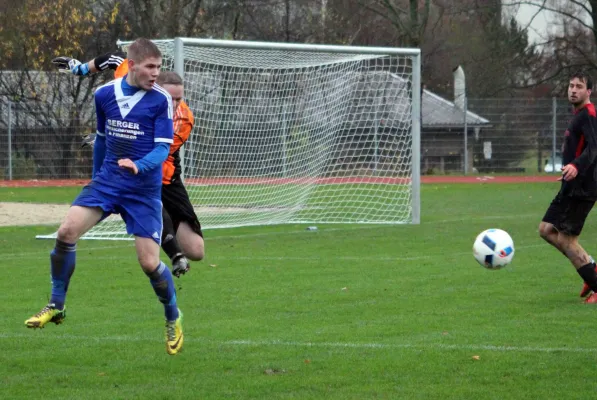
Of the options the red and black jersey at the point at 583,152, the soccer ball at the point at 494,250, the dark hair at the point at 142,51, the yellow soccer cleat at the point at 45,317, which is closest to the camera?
the yellow soccer cleat at the point at 45,317

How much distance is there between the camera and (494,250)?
9109 mm

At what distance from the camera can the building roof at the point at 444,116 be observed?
113 feet

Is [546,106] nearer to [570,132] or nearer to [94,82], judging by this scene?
[94,82]

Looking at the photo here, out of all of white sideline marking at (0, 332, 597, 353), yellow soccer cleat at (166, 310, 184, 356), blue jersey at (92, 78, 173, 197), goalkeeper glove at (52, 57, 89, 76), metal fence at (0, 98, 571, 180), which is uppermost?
goalkeeper glove at (52, 57, 89, 76)

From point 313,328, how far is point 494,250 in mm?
2042

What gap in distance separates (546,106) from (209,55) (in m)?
20.5

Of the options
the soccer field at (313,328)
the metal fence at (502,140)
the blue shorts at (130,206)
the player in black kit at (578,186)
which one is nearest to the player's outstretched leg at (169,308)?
the soccer field at (313,328)

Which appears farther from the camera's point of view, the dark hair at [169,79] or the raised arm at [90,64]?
the dark hair at [169,79]

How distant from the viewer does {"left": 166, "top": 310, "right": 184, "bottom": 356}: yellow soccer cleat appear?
689 centimetres

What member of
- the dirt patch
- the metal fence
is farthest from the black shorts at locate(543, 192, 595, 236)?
the metal fence

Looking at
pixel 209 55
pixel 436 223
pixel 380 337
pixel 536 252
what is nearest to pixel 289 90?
pixel 209 55

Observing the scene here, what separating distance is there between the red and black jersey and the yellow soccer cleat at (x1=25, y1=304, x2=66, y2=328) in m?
4.87

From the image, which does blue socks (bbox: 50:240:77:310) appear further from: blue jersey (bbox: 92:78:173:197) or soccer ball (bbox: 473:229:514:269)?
soccer ball (bbox: 473:229:514:269)

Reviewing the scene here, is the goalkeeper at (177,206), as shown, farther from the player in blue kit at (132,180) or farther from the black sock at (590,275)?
the black sock at (590,275)
